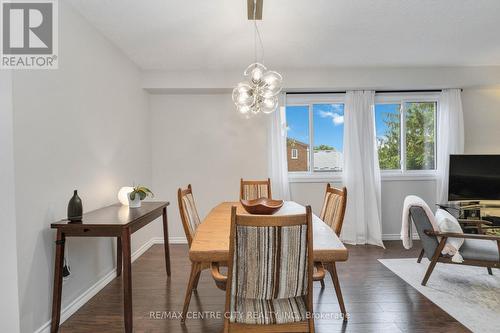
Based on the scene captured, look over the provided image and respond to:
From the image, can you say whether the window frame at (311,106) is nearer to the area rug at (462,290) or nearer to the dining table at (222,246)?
the area rug at (462,290)

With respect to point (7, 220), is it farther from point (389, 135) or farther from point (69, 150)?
point (389, 135)

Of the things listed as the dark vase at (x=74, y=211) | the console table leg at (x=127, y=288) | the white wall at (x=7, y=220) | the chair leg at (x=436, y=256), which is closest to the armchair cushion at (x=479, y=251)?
the chair leg at (x=436, y=256)

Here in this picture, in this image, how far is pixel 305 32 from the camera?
9.15 ft

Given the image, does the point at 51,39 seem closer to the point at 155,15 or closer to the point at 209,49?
the point at 155,15

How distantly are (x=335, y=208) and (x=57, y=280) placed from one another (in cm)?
219

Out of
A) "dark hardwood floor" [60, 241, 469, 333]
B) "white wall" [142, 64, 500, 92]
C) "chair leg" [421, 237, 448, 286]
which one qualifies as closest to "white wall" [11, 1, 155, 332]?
"dark hardwood floor" [60, 241, 469, 333]

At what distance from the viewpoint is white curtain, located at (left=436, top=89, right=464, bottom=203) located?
402cm

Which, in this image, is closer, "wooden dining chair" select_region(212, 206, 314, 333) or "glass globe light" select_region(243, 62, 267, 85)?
"wooden dining chair" select_region(212, 206, 314, 333)

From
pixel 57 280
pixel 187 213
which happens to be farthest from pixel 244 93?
pixel 57 280

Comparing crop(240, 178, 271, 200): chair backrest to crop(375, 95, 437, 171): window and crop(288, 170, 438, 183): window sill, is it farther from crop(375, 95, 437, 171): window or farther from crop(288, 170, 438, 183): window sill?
crop(375, 95, 437, 171): window

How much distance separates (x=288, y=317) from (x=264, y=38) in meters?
2.63

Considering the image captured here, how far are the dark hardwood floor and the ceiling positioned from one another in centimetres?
254

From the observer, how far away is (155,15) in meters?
2.46

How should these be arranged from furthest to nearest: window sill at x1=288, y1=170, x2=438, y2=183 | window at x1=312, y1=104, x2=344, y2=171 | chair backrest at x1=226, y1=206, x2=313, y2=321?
window at x1=312, y1=104, x2=344, y2=171, window sill at x1=288, y1=170, x2=438, y2=183, chair backrest at x1=226, y1=206, x2=313, y2=321
